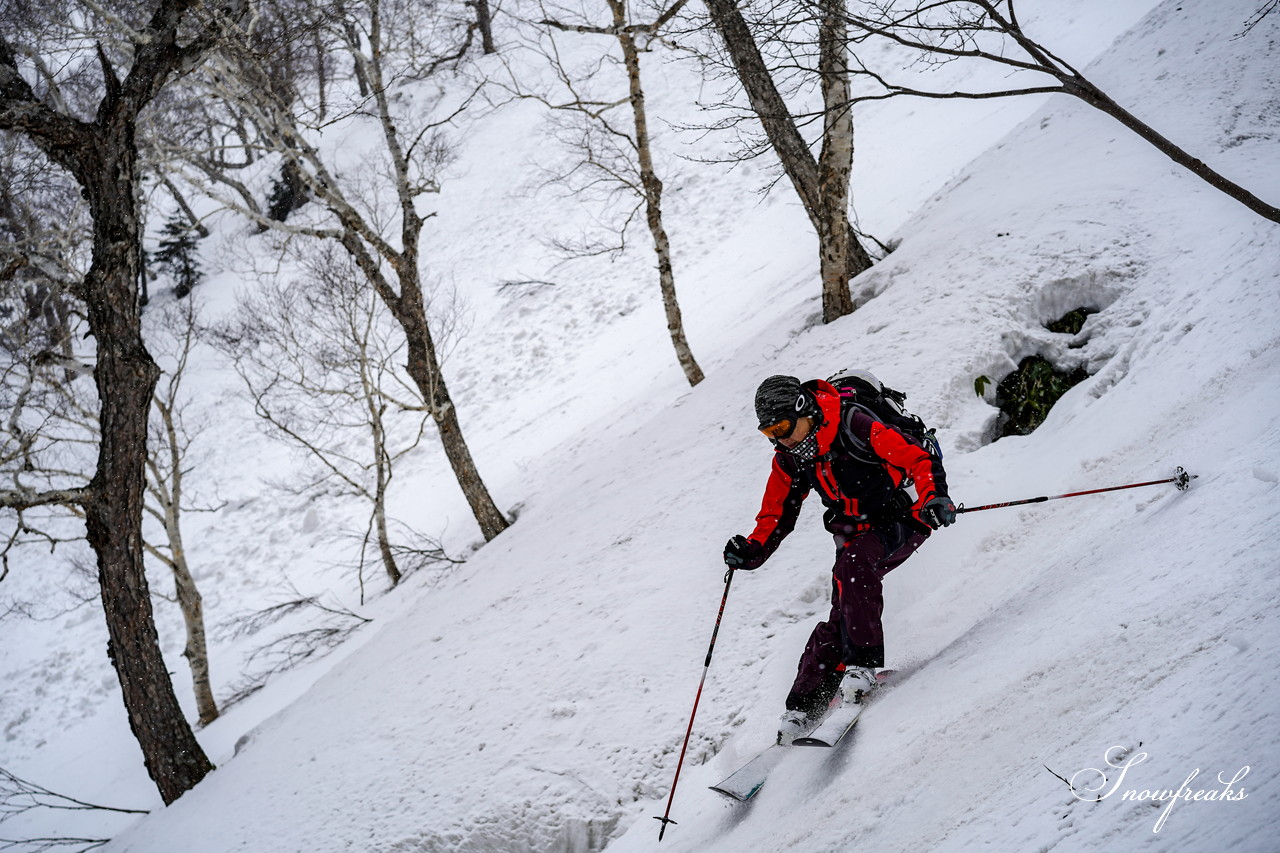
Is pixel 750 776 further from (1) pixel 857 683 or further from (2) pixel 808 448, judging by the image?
(2) pixel 808 448

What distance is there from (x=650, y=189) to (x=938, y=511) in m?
7.49

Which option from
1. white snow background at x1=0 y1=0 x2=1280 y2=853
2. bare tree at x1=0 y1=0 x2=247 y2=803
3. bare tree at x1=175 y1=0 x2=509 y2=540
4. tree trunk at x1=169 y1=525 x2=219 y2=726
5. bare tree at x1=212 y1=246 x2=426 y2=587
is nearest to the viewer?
white snow background at x1=0 y1=0 x2=1280 y2=853

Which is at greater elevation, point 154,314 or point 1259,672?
point 154,314

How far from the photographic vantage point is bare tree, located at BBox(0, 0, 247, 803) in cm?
635

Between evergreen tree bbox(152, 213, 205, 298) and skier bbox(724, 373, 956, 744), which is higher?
evergreen tree bbox(152, 213, 205, 298)

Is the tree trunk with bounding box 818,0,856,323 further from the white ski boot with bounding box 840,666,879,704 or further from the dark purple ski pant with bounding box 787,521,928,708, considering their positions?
the white ski boot with bounding box 840,666,879,704

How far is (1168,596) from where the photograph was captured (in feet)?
9.59

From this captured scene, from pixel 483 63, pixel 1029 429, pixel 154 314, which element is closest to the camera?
pixel 1029 429

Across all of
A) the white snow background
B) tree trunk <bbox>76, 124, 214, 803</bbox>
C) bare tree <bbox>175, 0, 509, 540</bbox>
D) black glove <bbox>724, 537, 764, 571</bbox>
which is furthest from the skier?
bare tree <bbox>175, 0, 509, 540</bbox>

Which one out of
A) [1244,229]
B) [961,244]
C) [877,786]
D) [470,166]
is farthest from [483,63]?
[877,786]

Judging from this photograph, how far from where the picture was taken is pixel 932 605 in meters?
4.48

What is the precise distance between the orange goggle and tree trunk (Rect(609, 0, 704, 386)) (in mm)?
6093

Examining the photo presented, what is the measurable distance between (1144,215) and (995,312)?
6.05ft

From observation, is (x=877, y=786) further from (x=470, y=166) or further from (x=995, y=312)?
(x=470, y=166)
